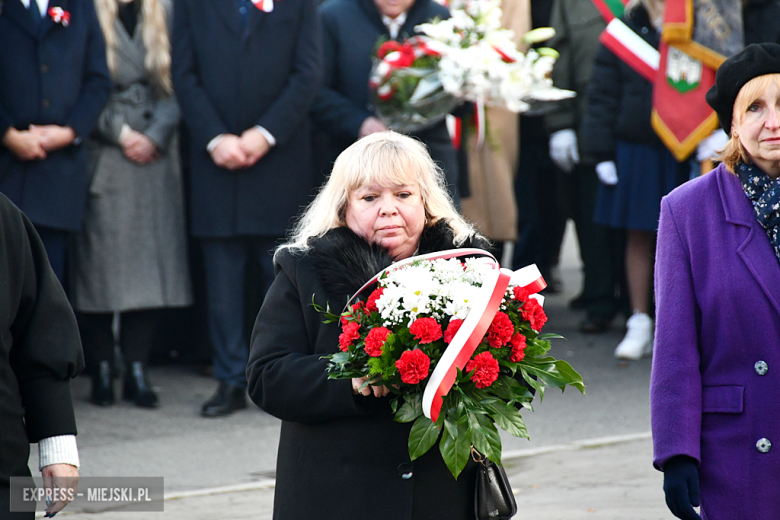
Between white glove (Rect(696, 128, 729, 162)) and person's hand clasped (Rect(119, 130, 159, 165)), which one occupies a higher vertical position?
white glove (Rect(696, 128, 729, 162))

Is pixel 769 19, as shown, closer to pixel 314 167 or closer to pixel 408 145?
pixel 314 167

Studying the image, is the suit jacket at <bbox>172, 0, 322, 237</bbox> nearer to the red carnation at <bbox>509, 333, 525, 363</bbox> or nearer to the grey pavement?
the grey pavement

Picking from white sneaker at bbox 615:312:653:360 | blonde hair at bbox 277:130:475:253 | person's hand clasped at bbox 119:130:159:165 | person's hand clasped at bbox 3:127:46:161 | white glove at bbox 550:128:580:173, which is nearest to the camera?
blonde hair at bbox 277:130:475:253

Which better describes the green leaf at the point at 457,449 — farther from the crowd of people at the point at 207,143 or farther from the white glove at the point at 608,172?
the white glove at the point at 608,172

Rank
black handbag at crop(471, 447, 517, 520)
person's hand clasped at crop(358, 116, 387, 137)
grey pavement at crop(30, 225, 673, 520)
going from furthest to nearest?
person's hand clasped at crop(358, 116, 387, 137) < grey pavement at crop(30, 225, 673, 520) < black handbag at crop(471, 447, 517, 520)

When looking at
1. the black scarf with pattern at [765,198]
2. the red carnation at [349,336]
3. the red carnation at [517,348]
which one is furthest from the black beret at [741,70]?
the red carnation at [349,336]

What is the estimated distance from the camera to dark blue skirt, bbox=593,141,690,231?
24.4ft

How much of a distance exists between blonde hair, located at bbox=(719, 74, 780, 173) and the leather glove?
32.5 inches

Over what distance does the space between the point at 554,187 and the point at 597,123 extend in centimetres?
205

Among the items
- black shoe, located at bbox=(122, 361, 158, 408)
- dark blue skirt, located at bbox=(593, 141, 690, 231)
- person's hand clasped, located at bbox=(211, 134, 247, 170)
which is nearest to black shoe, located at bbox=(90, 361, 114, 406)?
black shoe, located at bbox=(122, 361, 158, 408)

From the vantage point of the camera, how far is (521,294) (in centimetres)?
292

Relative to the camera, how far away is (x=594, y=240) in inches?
334

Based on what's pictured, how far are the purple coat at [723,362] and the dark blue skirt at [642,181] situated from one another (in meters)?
4.51

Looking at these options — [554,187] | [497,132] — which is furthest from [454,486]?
[554,187]
